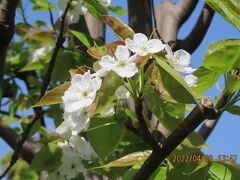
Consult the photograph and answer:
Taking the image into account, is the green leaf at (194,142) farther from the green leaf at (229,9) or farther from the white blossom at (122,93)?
the green leaf at (229,9)

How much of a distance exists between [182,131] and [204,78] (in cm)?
16

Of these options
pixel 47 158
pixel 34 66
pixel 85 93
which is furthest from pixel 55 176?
pixel 85 93

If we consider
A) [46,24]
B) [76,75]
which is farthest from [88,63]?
[76,75]

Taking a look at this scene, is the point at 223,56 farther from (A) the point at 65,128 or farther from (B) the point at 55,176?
(B) the point at 55,176

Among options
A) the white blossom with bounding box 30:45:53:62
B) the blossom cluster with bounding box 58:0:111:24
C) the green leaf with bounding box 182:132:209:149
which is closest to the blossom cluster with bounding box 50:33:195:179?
the green leaf with bounding box 182:132:209:149

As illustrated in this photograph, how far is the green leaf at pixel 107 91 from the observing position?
82 cm

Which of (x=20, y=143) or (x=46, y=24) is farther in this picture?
(x=46, y=24)

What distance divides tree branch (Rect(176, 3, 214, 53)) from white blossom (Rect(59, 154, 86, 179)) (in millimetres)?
606

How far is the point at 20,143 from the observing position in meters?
1.37

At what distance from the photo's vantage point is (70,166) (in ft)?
4.51

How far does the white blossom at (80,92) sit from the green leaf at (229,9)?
0.22 meters

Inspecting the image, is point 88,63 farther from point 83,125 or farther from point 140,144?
point 83,125

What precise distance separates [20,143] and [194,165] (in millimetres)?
607

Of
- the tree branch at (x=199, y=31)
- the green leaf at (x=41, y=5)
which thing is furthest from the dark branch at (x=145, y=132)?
the green leaf at (x=41, y=5)
